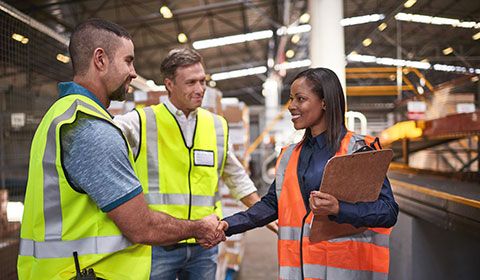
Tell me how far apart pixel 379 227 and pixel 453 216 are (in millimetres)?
852

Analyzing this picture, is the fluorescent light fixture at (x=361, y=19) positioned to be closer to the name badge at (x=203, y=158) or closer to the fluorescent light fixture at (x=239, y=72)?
the name badge at (x=203, y=158)

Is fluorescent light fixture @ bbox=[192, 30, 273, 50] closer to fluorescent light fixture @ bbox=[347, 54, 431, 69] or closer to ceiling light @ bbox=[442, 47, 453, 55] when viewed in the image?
fluorescent light fixture @ bbox=[347, 54, 431, 69]

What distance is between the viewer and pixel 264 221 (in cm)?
206

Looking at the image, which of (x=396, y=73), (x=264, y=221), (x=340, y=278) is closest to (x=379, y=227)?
(x=340, y=278)

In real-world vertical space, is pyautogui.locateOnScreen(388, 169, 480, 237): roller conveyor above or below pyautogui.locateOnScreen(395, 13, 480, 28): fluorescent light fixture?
below

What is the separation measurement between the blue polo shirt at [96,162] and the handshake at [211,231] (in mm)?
641

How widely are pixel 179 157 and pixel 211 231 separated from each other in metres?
0.46

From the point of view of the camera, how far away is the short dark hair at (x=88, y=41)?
1439 millimetres

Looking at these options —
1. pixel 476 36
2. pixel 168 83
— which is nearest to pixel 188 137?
pixel 168 83

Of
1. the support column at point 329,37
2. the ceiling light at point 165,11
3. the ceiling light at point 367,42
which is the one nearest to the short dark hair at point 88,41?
the support column at point 329,37

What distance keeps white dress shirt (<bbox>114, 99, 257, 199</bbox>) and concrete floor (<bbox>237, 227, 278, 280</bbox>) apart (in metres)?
2.85

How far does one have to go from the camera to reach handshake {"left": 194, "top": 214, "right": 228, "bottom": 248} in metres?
1.92

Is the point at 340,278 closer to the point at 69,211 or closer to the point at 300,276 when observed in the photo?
the point at 300,276

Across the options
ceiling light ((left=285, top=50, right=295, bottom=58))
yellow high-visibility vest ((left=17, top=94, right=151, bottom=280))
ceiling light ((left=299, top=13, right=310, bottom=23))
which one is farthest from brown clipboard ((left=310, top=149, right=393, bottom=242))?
ceiling light ((left=285, top=50, right=295, bottom=58))
